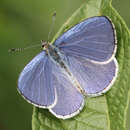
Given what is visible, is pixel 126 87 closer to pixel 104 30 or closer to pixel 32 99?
pixel 104 30

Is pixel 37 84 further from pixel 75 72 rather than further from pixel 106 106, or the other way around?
pixel 106 106

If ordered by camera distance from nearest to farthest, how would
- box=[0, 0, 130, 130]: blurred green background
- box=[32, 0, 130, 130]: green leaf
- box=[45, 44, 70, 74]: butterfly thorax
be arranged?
box=[32, 0, 130, 130]: green leaf
box=[45, 44, 70, 74]: butterfly thorax
box=[0, 0, 130, 130]: blurred green background

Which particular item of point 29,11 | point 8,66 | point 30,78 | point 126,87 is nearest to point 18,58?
point 8,66

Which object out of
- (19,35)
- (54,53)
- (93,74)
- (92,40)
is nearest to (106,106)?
(93,74)

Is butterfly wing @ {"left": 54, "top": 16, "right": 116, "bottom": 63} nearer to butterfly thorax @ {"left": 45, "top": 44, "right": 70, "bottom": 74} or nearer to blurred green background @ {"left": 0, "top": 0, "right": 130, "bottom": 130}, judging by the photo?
butterfly thorax @ {"left": 45, "top": 44, "right": 70, "bottom": 74}

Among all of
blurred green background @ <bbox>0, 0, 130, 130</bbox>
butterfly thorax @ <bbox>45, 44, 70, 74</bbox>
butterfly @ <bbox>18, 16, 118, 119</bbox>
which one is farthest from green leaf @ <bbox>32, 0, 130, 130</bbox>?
blurred green background @ <bbox>0, 0, 130, 130</bbox>

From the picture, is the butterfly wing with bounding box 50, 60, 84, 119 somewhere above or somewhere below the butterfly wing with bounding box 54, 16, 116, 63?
below

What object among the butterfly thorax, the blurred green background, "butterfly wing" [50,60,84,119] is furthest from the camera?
the blurred green background
